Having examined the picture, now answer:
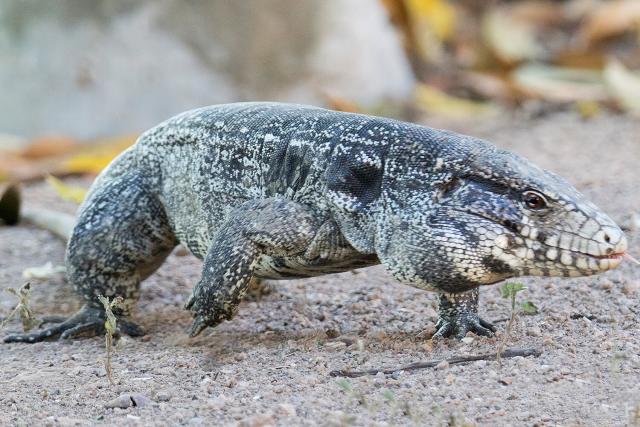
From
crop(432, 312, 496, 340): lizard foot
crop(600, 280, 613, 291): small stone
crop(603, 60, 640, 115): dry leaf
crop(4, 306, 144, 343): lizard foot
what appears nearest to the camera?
crop(432, 312, 496, 340): lizard foot

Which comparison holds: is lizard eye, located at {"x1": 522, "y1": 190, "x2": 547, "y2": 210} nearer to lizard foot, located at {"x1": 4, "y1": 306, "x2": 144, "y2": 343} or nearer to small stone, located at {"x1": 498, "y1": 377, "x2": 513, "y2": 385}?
small stone, located at {"x1": 498, "y1": 377, "x2": 513, "y2": 385}

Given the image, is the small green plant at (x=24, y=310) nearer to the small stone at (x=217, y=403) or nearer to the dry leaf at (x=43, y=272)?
the dry leaf at (x=43, y=272)

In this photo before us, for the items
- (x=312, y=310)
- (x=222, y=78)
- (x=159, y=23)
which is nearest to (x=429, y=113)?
(x=222, y=78)

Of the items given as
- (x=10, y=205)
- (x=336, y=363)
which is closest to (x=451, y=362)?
(x=336, y=363)

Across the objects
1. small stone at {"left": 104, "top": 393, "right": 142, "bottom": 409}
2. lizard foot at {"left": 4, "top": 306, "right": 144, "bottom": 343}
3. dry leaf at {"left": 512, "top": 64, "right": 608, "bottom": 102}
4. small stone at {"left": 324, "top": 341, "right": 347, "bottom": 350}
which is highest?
dry leaf at {"left": 512, "top": 64, "right": 608, "bottom": 102}

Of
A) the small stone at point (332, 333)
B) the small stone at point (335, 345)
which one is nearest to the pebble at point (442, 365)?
the small stone at point (335, 345)

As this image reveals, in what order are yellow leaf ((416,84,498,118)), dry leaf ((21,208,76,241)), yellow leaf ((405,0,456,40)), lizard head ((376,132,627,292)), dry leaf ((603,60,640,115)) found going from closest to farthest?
lizard head ((376,132,627,292))
dry leaf ((21,208,76,241))
dry leaf ((603,60,640,115))
yellow leaf ((416,84,498,118))
yellow leaf ((405,0,456,40))

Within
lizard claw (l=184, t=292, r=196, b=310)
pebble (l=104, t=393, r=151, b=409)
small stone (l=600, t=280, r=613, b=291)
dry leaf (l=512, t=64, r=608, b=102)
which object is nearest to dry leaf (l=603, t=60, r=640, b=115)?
dry leaf (l=512, t=64, r=608, b=102)
